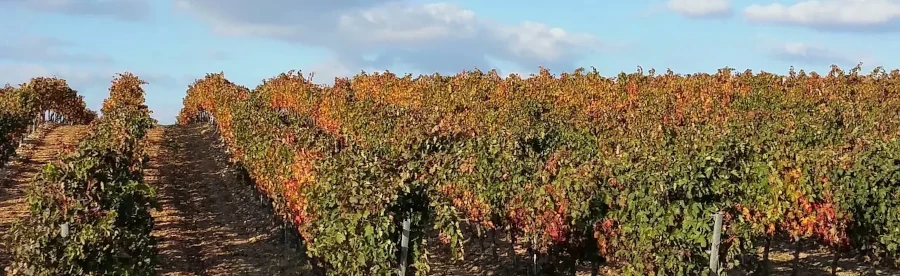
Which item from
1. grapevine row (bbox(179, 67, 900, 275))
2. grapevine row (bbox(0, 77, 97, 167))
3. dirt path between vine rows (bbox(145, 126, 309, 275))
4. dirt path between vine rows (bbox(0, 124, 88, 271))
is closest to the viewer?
grapevine row (bbox(179, 67, 900, 275))

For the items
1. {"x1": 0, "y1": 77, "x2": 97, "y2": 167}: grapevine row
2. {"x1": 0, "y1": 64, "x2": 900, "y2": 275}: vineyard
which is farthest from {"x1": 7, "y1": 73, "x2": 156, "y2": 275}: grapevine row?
{"x1": 0, "y1": 77, "x2": 97, "y2": 167}: grapevine row

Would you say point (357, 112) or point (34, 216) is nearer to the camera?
point (34, 216)

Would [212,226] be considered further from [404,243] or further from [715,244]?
[715,244]

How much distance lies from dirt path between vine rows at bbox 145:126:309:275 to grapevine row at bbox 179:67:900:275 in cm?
87

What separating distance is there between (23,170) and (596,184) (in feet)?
65.9

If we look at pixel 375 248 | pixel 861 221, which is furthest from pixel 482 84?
pixel 375 248

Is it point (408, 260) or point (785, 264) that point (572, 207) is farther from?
point (785, 264)

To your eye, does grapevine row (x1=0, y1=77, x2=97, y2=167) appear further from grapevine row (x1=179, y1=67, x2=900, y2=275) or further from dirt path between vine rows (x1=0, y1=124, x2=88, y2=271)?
grapevine row (x1=179, y1=67, x2=900, y2=275)

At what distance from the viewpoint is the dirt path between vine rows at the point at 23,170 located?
51.1ft

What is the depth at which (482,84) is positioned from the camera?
2997 centimetres

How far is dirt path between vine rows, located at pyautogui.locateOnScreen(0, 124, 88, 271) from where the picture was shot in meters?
15.6

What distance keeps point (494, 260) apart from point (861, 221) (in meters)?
5.65

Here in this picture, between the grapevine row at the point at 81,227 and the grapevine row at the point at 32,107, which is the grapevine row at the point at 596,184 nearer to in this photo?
the grapevine row at the point at 81,227

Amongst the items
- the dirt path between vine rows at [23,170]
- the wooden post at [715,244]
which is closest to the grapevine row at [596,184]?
the wooden post at [715,244]
